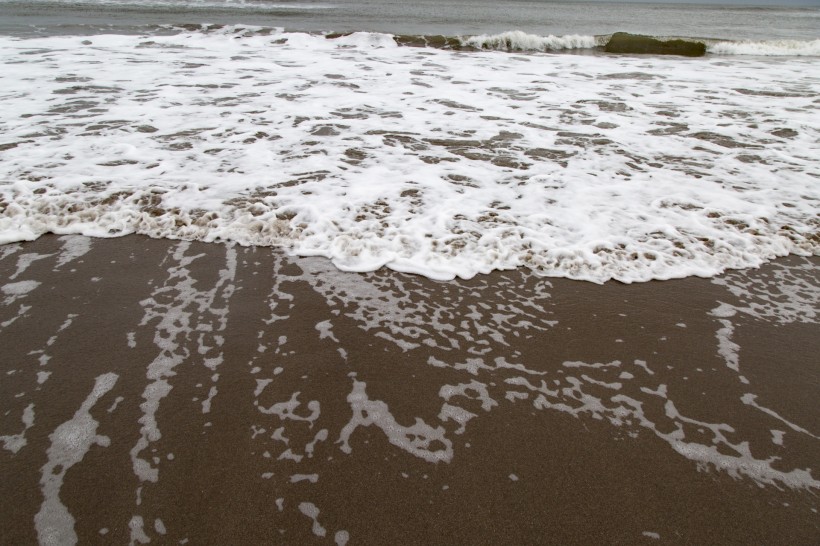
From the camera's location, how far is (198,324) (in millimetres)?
3250

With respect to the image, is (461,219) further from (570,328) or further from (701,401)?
(701,401)

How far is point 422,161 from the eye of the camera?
20.1ft

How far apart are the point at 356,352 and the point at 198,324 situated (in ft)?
3.77

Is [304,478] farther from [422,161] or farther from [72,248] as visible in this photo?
[422,161]

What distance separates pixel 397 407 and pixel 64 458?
165 centimetres

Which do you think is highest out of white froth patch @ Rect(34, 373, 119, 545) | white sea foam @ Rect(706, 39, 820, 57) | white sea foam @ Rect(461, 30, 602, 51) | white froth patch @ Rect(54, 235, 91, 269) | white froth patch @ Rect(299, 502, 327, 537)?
white sea foam @ Rect(461, 30, 602, 51)

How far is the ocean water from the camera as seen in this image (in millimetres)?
4336

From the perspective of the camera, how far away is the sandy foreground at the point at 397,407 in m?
2.07

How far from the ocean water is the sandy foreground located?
0.55 metres

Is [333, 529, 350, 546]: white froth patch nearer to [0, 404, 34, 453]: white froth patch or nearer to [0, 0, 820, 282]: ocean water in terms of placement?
[0, 404, 34, 453]: white froth patch

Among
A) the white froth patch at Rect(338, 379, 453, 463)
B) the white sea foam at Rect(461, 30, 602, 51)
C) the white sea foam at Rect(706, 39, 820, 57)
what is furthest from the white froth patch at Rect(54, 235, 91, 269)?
the white sea foam at Rect(706, 39, 820, 57)

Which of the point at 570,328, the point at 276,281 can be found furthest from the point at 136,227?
the point at 570,328

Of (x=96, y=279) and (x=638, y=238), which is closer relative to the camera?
(x=96, y=279)

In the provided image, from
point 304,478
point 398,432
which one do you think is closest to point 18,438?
point 304,478
